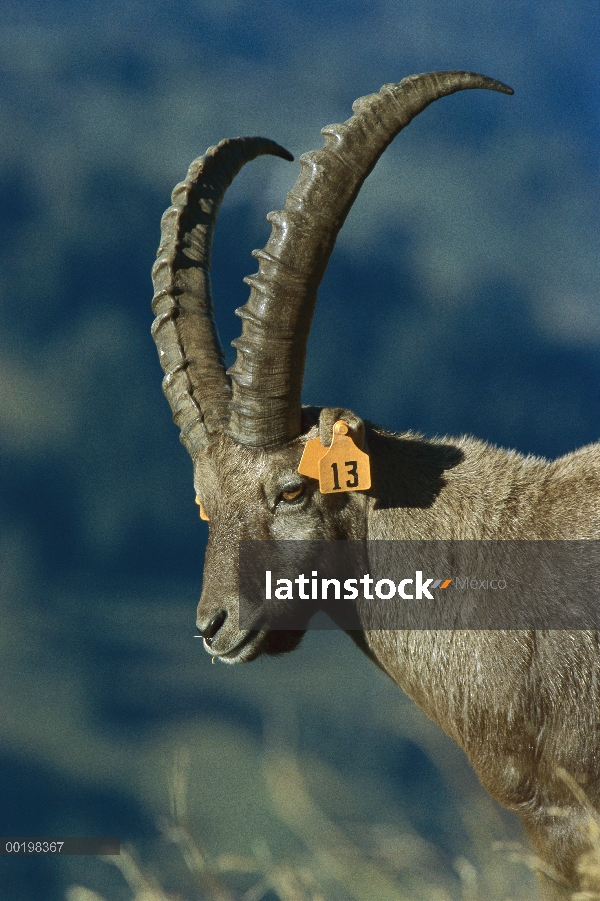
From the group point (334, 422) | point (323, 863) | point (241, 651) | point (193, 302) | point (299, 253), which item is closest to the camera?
point (299, 253)

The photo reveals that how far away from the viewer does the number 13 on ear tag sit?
358cm

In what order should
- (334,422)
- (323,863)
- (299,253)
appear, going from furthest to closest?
(323,863), (334,422), (299,253)

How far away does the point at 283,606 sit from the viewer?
3756 millimetres

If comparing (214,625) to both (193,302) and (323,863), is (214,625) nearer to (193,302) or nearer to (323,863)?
(323,863)

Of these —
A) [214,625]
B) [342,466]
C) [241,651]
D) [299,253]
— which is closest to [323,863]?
[241,651]

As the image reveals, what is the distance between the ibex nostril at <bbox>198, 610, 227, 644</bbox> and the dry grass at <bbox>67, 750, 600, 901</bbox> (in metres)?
0.61

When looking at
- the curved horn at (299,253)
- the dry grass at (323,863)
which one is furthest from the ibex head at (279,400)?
the dry grass at (323,863)

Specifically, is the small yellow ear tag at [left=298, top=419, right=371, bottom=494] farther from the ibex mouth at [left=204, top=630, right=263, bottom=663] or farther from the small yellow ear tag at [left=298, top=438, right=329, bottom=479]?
the ibex mouth at [left=204, top=630, right=263, bottom=663]

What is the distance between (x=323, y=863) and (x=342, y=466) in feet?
5.95

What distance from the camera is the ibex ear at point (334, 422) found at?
3629 millimetres

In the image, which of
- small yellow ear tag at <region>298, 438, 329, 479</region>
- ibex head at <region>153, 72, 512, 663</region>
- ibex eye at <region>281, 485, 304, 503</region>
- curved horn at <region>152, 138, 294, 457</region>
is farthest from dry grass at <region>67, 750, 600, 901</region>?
curved horn at <region>152, 138, 294, 457</region>

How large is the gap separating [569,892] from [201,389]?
273cm

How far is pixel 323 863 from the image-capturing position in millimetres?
3877

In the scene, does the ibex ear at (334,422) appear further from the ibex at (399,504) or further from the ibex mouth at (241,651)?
the ibex mouth at (241,651)
